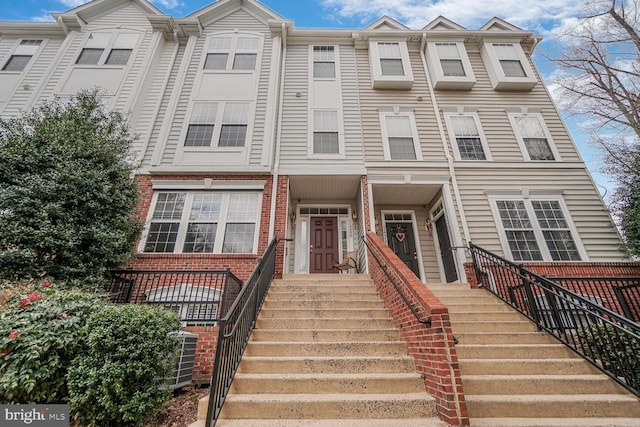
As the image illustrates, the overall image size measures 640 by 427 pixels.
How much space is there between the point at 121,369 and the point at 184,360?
117 cm

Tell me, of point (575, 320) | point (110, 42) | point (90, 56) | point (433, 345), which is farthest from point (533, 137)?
point (90, 56)

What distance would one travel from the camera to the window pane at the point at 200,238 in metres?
6.42

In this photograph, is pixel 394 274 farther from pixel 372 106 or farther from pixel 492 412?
pixel 372 106

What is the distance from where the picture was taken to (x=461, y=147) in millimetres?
7941

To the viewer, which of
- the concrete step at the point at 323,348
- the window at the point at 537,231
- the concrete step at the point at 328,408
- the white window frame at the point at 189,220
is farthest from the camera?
the window at the point at 537,231

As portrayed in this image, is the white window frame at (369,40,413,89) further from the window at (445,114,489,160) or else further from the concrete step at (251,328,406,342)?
the concrete step at (251,328,406,342)

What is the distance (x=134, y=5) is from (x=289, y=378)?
14.1m

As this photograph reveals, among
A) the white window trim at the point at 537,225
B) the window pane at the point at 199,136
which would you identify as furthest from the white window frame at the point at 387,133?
the window pane at the point at 199,136

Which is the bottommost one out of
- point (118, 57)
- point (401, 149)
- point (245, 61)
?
point (401, 149)

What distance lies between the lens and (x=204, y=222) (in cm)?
672

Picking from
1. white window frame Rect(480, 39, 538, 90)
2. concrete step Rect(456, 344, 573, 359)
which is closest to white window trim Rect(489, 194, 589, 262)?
concrete step Rect(456, 344, 573, 359)

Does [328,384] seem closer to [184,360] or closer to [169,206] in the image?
[184,360]

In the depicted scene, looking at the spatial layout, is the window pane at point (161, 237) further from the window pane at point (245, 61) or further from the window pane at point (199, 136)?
the window pane at point (245, 61)

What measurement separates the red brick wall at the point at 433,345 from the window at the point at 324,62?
796cm
